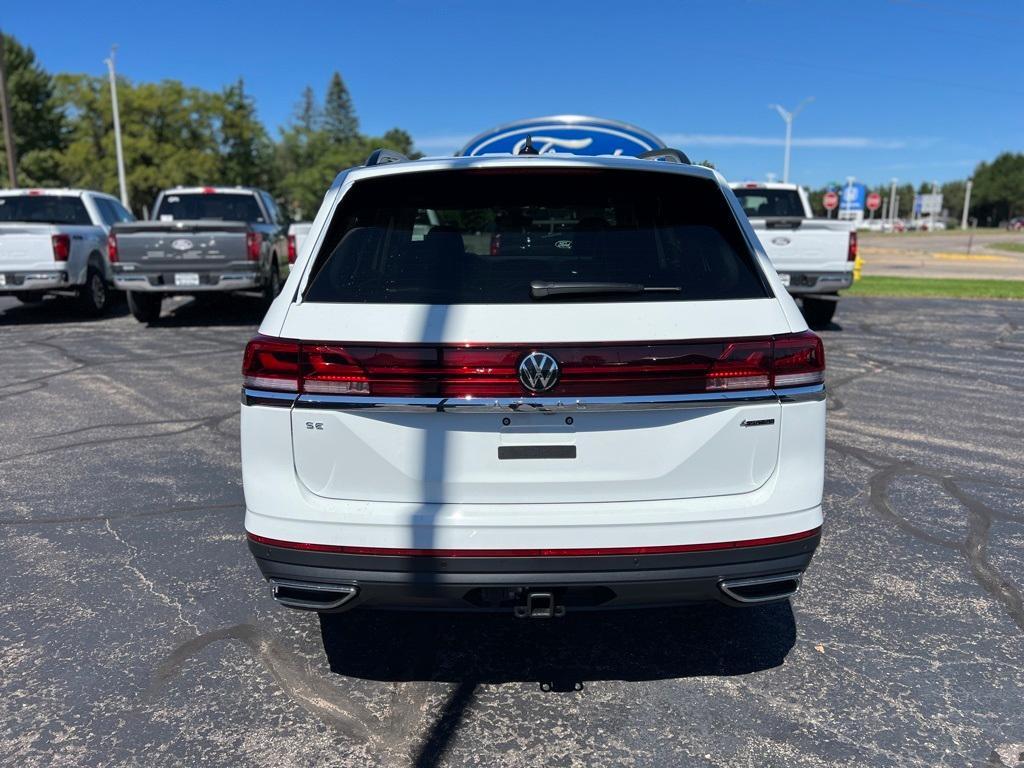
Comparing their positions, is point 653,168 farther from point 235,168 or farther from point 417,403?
point 235,168

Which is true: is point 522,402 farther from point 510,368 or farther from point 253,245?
point 253,245

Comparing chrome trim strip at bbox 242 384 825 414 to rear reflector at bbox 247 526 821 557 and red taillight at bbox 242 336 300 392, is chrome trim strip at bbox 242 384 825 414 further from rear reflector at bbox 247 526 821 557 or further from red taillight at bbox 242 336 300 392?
rear reflector at bbox 247 526 821 557

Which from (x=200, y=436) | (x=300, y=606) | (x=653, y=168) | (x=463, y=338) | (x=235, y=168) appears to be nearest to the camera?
(x=463, y=338)

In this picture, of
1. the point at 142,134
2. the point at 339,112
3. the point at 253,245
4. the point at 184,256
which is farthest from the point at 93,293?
the point at 339,112

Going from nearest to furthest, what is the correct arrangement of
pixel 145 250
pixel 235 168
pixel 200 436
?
pixel 200 436 < pixel 145 250 < pixel 235 168

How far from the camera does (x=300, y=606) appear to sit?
8.59 ft

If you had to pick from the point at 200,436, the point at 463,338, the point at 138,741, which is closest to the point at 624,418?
the point at 463,338

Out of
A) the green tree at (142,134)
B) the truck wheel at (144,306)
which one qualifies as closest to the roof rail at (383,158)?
the truck wheel at (144,306)

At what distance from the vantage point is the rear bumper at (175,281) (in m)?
11.4

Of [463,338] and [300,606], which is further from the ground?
[463,338]

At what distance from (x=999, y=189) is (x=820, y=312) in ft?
457

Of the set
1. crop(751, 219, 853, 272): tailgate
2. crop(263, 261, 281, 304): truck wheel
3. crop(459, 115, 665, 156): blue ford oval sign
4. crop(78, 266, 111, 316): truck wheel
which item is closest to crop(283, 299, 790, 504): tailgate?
crop(459, 115, 665, 156): blue ford oval sign

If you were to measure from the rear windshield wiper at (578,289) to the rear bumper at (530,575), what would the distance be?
814 millimetres

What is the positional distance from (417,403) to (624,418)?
2.07ft
